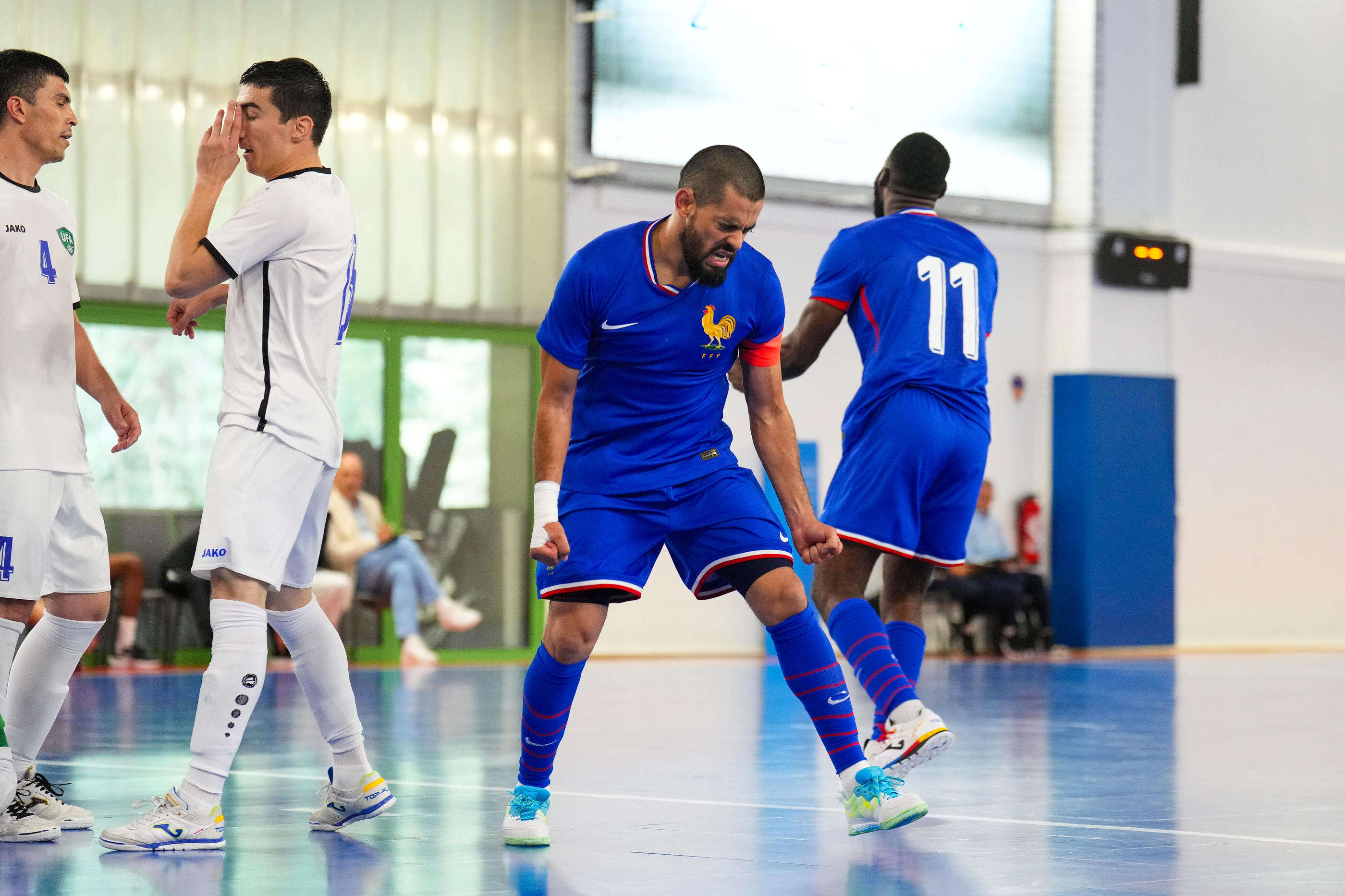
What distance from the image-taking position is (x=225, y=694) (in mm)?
3973

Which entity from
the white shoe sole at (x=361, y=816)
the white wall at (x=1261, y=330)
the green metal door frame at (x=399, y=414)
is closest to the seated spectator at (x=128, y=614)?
the green metal door frame at (x=399, y=414)

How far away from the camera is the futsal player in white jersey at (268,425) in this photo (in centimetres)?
396

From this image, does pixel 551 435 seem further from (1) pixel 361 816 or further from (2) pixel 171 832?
(2) pixel 171 832

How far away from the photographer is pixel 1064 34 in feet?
52.1

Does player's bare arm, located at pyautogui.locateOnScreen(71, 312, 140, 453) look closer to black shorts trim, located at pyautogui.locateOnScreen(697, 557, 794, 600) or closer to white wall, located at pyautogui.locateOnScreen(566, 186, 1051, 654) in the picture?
black shorts trim, located at pyautogui.locateOnScreen(697, 557, 794, 600)

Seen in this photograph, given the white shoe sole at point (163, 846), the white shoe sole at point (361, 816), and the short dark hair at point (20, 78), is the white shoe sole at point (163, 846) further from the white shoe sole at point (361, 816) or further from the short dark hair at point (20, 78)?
the short dark hair at point (20, 78)

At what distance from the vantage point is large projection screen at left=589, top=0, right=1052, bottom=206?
1352cm

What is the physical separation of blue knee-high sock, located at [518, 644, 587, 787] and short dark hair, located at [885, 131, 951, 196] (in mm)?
1844

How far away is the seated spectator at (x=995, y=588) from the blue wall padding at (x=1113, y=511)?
844mm

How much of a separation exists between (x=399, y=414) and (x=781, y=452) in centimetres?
914

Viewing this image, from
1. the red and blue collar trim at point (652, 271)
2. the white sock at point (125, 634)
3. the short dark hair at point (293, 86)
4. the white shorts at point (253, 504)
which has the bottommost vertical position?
the white sock at point (125, 634)

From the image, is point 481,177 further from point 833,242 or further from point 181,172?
point 833,242

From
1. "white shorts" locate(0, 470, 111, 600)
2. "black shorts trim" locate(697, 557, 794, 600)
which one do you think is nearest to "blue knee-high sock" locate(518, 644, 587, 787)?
"black shorts trim" locate(697, 557, 794, 600)

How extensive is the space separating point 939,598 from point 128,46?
7402mm
